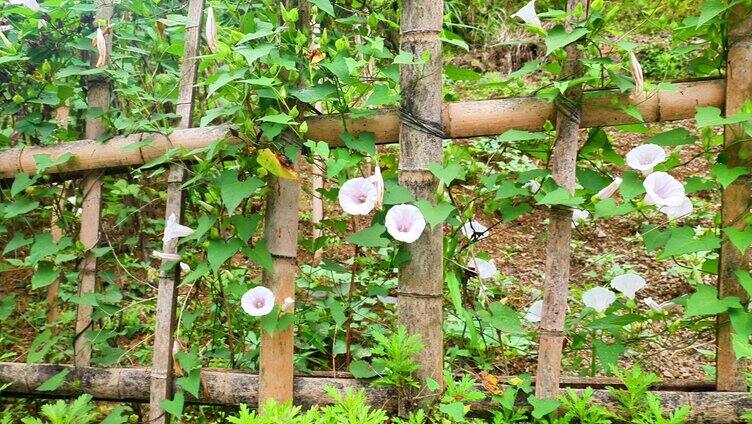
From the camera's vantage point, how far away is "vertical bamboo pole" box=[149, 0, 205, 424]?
5.66 ft

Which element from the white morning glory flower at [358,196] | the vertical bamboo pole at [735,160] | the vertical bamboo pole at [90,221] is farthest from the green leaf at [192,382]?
the vertical bamboo pole at [735,160]

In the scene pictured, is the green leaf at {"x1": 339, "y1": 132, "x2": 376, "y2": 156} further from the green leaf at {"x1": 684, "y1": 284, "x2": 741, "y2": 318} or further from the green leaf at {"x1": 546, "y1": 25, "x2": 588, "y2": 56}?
the green leaf at {"x1": 684, "y1": 284, "x2": 741, "y2": 318}

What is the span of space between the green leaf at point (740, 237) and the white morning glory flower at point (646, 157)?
22 cm

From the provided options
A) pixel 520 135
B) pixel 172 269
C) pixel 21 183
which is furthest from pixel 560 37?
pixel 21 183

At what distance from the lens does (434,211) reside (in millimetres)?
1469

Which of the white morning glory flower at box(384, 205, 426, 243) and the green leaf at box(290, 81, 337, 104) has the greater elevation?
the green leaf at box(290, 81, 337, 104)

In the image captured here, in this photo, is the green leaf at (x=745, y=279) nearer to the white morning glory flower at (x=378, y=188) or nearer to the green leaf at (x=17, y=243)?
the white morning glory flower at (x=378, y=188)

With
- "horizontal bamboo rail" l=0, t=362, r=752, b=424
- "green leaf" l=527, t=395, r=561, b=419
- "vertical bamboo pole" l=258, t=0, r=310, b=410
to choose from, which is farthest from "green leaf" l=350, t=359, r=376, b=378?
"green leaf" l=527, t=395, r=561, b=419

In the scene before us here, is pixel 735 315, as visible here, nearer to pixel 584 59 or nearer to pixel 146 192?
pixel 584 59

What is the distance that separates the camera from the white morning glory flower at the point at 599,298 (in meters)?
1.58

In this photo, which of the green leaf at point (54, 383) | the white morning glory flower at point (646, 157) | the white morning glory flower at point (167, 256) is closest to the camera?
the white morning glory flower at point (646, 157)

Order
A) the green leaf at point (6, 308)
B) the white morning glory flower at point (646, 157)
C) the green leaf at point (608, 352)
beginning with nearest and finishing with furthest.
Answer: the white morning glory flower at point (646, 157) < the green leaf at point (608, 352) < the green leaf at point (6, 308)

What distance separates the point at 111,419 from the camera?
1.71 m

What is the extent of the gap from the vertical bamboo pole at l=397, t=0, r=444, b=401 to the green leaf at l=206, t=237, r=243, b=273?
0.43 metres
